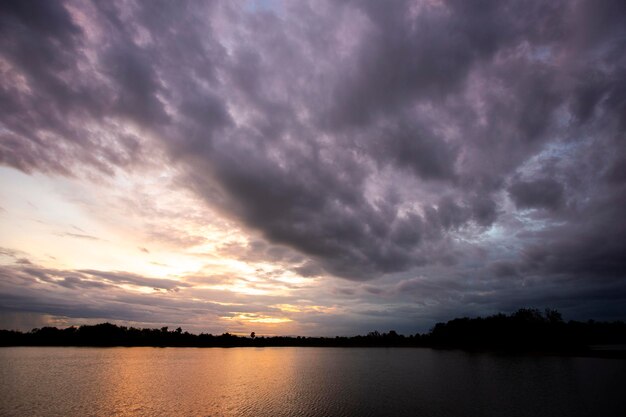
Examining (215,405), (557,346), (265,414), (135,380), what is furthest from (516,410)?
(557,346)

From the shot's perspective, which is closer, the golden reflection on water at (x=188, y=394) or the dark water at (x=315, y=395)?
the dark water at (x=315, y=395)

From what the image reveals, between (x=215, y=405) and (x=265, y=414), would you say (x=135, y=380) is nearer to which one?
(x=215, y=405)

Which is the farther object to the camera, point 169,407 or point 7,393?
point 7,393

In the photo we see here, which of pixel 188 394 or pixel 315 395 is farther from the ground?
pixel 315 395

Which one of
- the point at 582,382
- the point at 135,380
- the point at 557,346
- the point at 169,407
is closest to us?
the point at 169,407

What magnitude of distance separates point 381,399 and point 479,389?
2233 centimetres

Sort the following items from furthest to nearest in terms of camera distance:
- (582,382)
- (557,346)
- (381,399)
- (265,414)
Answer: (557,346), (582,382), (381,399), (265,414)

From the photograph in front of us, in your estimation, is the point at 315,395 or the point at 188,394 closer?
the point at 315,395

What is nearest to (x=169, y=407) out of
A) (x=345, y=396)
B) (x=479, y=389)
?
(x=345, y=396)

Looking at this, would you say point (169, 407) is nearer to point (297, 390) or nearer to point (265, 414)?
point (265, 414)

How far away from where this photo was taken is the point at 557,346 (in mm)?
190000

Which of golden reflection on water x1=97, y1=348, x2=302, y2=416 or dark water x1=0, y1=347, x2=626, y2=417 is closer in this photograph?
dark water x1=0, y1=347, x2=626, y2=417

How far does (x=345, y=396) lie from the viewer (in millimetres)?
53500

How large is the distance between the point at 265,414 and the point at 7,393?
4373 centimetres
